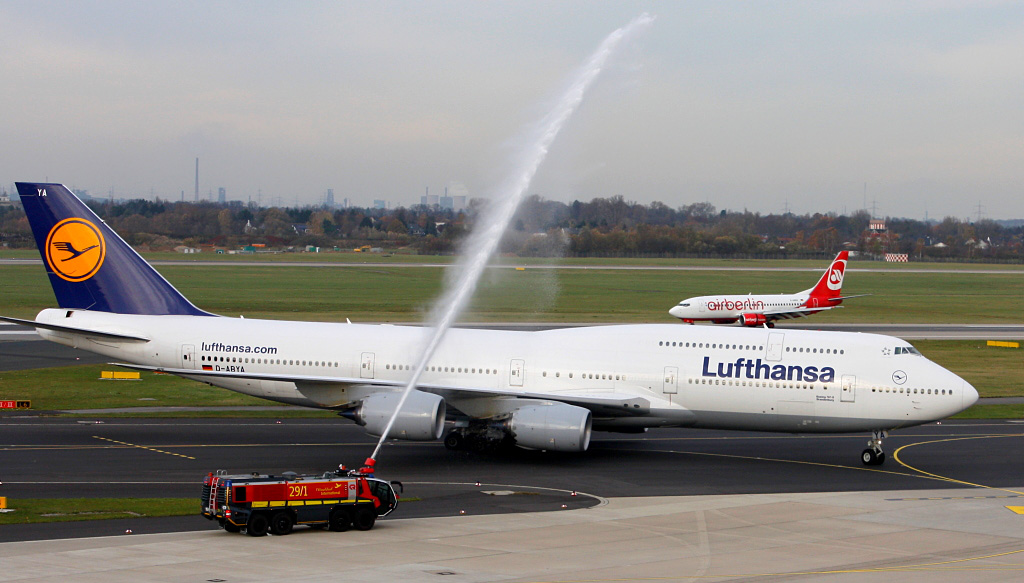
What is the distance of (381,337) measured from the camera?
37.1 metres

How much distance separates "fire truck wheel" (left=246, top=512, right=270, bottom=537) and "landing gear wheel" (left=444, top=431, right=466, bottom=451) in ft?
43.2

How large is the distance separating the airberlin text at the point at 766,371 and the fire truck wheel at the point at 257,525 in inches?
669

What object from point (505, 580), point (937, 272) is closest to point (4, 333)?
point (505, 580)

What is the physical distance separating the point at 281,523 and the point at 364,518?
199 centimetres

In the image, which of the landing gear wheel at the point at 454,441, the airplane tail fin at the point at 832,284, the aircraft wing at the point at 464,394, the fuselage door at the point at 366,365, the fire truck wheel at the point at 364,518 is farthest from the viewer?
the airplane tail fin at the point at 832,284

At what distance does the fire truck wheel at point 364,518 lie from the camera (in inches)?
949

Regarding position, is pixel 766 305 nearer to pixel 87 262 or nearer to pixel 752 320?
pixel 752 320

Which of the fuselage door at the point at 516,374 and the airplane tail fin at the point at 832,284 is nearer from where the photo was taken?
the fuselage door at the point at 516,374

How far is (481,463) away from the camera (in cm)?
3428

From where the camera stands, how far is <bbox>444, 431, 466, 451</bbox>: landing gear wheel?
118 ft

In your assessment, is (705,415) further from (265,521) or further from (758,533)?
(265,521)

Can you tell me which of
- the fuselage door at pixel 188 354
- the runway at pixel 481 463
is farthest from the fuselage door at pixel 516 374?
the fuselage door at pixel 188 354

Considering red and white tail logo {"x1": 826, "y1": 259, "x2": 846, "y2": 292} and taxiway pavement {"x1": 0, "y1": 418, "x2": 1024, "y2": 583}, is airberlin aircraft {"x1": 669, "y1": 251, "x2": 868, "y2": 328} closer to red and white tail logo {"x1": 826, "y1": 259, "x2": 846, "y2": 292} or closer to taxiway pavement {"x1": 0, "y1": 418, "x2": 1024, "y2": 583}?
red and white tail logo {"x1": 826, "y1": 259, "x2": 846, "y2": 292}

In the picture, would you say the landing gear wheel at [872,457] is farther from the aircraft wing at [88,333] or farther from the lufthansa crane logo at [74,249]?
the lufthansa crane logo at [74,249]
